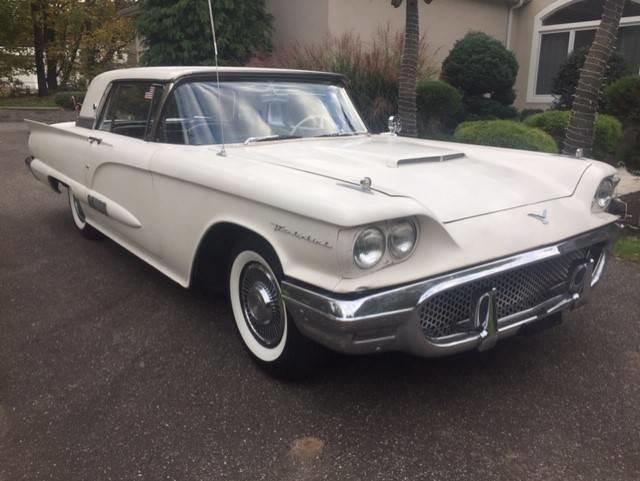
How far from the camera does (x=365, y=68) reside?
9.98 m

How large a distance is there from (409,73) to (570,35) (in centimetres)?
768

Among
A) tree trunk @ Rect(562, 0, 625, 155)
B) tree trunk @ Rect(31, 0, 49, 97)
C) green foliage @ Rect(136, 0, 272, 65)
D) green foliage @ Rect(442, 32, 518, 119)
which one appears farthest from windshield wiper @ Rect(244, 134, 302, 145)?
tree trunk @ Rect(31, 0, 49, 97)

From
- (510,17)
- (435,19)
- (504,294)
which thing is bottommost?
(504,294)

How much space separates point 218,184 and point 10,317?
1.84 m

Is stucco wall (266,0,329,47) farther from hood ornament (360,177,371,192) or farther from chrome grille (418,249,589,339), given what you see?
hood ornament (360,177,371,192)

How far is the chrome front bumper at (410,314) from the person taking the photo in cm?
211

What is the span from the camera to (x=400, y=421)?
244 centimetres

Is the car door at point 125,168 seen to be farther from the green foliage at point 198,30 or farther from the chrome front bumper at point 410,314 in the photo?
the green foliage at point 198,30

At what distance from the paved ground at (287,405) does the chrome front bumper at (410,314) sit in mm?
395

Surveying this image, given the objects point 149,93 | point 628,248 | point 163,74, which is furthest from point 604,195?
point 149,93

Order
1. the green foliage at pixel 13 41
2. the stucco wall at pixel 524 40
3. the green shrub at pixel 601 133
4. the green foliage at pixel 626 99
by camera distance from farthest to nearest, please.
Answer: the green foliage at pixel 13 41
the stucco wall at pixel 524 40
the green foliage at pixel 626 99
the green shrub at pixel 601 133

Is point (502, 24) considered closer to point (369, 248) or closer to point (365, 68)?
point (365, 68)

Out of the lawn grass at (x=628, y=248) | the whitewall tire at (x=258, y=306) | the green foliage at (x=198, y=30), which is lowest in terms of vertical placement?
the lawn grass at (x=628, y=248)

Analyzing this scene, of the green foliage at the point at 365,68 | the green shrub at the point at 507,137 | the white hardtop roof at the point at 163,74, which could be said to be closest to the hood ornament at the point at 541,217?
the white hardtop roof at the point at 163,74
